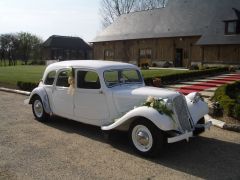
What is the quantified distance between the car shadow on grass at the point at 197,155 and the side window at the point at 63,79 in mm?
1129

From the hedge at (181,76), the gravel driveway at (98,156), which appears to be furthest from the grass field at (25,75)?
the gravel driveway at (98,156)

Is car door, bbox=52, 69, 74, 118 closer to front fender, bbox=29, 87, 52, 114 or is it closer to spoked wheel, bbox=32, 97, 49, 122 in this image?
front fender, bbox=29, 87, 52, 114

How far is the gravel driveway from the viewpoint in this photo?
528 centimetres

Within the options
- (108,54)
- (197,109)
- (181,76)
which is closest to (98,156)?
(197,109)

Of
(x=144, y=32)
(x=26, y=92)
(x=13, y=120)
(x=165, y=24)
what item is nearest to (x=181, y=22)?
(x=165, y=24)

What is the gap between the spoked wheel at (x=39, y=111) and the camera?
8797 mm

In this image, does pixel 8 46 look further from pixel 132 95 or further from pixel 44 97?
pixel 132 95

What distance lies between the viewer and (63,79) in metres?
8.28

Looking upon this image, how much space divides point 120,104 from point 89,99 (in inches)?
34.2

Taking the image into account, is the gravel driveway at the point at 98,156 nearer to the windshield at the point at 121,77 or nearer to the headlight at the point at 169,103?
the headlight at the point at 169,103

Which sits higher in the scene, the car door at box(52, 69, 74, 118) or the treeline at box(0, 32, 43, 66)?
the treeline at box(0, 32, 43, 66)

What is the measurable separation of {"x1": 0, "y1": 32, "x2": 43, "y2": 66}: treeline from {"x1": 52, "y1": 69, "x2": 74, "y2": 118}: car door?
5278cm

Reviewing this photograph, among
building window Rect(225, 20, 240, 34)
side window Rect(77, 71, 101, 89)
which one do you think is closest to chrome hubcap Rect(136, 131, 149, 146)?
side window Rect(77, 71, 101, 89)

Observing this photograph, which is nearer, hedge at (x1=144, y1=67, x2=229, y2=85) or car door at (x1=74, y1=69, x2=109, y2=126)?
car door at (x1=74, y1=69, x2=109, y2=126)
